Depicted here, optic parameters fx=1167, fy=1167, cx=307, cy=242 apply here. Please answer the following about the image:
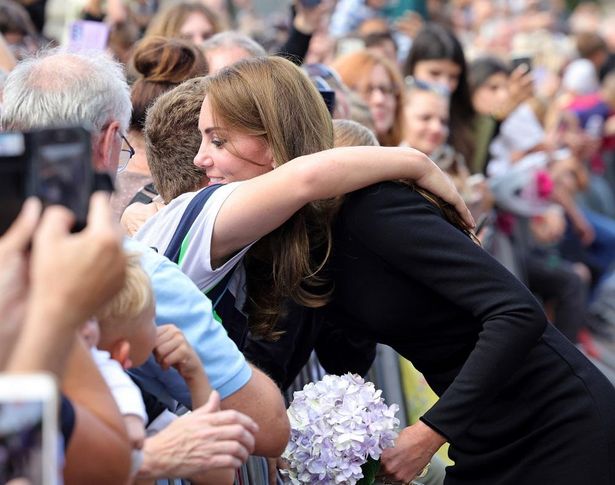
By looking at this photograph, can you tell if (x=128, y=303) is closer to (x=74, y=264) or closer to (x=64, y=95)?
(x=74, y=264)

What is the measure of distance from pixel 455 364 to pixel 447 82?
15.6 ft

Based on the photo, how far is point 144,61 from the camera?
4.68 meters

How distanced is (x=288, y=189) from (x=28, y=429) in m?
1.43

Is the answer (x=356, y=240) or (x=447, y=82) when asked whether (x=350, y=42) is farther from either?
(x=356, y=240)

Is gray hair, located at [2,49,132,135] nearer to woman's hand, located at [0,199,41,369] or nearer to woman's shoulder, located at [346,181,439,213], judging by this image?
woman's shoulder, located at [346,181,439,213]

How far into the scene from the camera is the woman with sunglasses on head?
298cm

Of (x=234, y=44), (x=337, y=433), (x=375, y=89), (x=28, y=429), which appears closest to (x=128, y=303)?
(x=28, y=429)

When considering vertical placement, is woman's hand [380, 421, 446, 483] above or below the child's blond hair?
below

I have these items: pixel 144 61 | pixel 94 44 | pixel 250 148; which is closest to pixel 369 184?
pixel 250 148


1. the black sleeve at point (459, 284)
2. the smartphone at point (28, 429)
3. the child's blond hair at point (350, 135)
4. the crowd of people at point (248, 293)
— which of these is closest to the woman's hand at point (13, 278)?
the crowd of people at point (248, 293)

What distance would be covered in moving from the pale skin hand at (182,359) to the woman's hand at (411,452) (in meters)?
0.77

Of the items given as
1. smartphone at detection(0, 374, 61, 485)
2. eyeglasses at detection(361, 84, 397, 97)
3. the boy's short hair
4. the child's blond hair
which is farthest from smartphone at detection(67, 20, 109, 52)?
smartphone at detection(0, 374, 61, 485)

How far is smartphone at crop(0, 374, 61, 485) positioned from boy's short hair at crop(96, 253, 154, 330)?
2.09 feet

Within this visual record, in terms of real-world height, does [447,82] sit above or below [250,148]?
below
